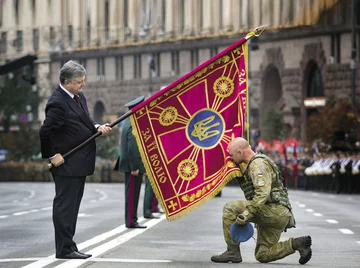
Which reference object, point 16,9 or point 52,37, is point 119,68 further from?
point 16,9

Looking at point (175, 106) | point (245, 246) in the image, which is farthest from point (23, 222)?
point (175, 106)

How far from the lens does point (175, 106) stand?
42.8 feet

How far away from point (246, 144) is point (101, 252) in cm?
218

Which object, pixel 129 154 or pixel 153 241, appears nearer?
pixel 153 241

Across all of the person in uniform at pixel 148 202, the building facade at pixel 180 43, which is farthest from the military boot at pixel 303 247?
the building facade at pixel 180 43

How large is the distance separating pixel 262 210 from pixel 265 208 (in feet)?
0.17

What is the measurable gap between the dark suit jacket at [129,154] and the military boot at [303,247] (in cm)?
718

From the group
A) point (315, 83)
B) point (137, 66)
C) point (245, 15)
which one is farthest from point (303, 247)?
point (137, 66)

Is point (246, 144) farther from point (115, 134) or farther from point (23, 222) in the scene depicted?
point (115, 134)

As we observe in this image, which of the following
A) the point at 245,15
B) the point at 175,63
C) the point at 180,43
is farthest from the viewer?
the point at 175,63

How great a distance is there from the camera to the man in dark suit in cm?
1251

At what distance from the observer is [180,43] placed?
90.2 metres

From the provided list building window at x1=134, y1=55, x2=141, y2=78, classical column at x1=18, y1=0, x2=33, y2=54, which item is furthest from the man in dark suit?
classical column at x1=18, y1=0, x2=33, y2=54

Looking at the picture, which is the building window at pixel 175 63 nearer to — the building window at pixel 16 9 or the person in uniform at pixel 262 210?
the building window at pixel 16 9
